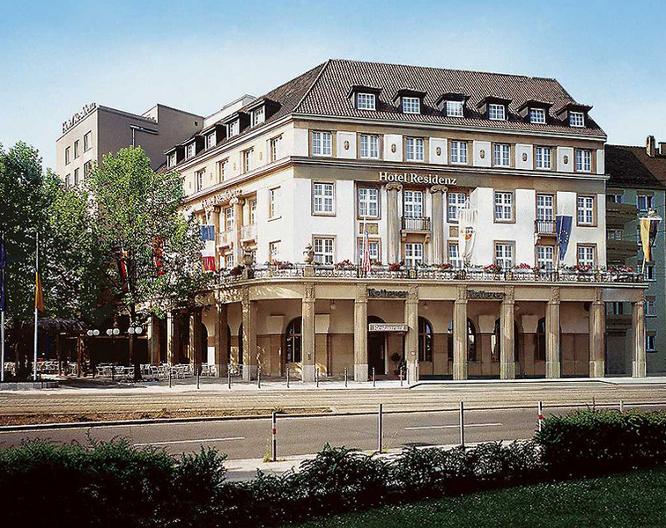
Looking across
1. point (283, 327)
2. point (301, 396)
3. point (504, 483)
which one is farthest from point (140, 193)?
point (504, 483)

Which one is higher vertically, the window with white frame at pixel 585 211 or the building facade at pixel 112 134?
the building facade at pixel 112 134

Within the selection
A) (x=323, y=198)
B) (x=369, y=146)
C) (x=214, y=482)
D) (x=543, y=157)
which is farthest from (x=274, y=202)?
(x=214, y=482)

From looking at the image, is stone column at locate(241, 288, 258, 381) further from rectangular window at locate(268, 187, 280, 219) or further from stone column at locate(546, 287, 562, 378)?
stone column at locate(546, 287, 562, 378)

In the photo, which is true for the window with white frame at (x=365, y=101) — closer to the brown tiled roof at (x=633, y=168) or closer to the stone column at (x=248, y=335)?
the stone column at (x=248, y=335)

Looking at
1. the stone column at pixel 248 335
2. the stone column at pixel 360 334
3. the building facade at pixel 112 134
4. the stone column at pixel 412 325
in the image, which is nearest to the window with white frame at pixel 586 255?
the stone column at pixel 412 325

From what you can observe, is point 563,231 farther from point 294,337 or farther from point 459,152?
point 294,337

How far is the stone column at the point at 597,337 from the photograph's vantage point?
5647 cm

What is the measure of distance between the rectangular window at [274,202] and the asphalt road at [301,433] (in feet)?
86.7

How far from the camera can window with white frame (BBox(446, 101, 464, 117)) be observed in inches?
2331

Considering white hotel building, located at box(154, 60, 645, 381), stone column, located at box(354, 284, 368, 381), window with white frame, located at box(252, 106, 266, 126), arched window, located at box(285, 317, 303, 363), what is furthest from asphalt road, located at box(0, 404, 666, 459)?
window with white frame, located at box(252, 106, 266, 126)

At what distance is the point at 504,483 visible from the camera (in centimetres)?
1611

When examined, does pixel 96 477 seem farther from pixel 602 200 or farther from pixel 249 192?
pixel 602 200

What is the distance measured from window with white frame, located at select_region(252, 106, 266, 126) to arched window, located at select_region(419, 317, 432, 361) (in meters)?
17.6

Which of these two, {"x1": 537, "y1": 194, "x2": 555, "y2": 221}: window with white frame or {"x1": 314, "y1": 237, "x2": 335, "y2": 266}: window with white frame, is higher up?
{"x1": 537, "y1": 194, "x2": 555, "y2": 221}: window with white frame
